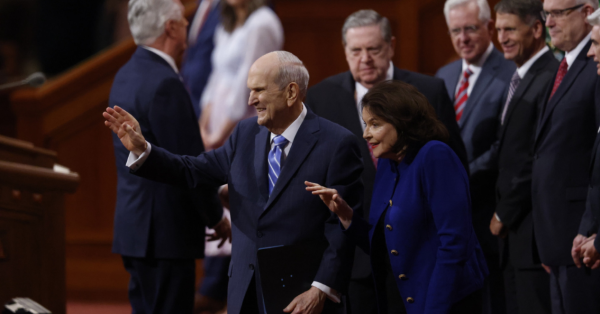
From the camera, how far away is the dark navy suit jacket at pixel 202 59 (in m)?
4.96

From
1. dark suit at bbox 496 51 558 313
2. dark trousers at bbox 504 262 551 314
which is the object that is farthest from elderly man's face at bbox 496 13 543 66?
dark trousers at bbox 504 262 551 314

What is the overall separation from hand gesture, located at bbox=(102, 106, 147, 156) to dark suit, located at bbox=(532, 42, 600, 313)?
1719 millimetres

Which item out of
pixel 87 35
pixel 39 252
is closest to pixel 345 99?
pixel 39 252

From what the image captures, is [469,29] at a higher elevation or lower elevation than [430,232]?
higher

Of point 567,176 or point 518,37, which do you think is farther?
point 518,37

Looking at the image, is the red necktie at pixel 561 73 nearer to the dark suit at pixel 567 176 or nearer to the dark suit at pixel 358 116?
the dark suit at pixel 567 176

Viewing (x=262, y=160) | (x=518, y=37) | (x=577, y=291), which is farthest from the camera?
(x=518, y=37)

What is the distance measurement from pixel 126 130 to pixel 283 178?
0.53m

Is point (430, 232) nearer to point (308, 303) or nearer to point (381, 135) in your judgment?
point (381, 135)

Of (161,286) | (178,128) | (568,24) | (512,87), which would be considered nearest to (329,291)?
(161,286)

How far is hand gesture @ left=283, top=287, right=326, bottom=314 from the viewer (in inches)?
90.1

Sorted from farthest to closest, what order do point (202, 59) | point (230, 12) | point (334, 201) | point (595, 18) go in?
point (202, 59)
point (230, 12)
point (595, 18)
point (334, 201)

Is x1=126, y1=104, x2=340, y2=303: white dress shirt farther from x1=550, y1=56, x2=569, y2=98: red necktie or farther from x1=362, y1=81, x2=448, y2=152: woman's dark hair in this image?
x1=550, y1=56, x2=569, y2=98: red necktie

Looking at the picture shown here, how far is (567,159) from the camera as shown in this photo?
3.01 m
